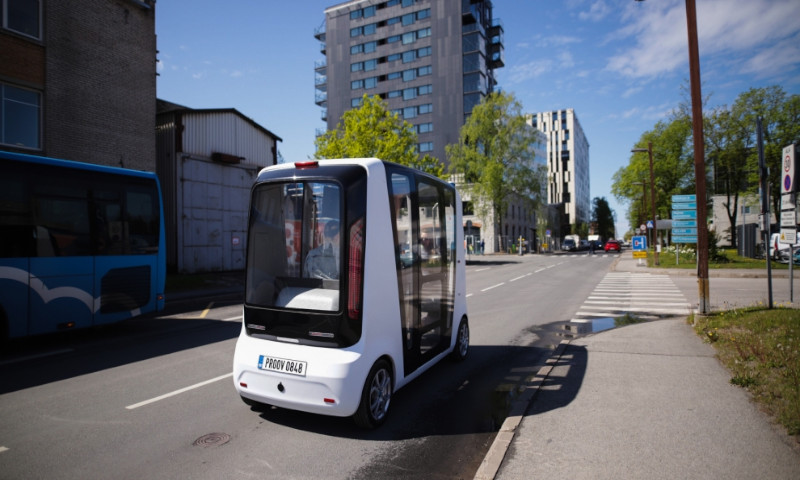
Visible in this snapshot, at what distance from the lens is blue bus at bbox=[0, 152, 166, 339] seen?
738cm

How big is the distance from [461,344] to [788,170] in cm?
765

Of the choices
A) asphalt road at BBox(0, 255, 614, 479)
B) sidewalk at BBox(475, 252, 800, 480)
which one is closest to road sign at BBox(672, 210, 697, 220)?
asphalt road at BBox(0, 255, 614, 479)

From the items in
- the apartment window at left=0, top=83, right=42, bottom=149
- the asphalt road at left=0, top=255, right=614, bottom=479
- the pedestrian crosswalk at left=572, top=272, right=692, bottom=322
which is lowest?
the pedestrian crosswalk at left=572, top=272, right=692, bottom=322

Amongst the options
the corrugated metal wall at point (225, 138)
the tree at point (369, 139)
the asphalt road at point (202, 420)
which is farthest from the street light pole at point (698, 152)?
the tree at point (369, 139)

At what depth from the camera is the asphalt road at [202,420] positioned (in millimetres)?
3674

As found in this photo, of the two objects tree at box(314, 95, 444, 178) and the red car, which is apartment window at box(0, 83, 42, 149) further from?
the red car

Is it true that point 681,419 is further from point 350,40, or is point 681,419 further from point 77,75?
point 350,40

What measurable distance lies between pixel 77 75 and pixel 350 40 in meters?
58.3

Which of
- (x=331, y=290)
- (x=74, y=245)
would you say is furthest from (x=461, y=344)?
(x=74, y=245)

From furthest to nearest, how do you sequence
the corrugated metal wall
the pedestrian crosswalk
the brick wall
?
the corrugated metal wall, the brick wall, the pedestrian crosswalk

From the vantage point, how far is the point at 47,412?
487cm

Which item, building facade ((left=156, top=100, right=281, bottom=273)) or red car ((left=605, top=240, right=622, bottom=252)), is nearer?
building facade ((left=156, top=100, right=281, bottom=273))

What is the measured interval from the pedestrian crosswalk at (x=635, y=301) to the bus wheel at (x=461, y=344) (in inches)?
188

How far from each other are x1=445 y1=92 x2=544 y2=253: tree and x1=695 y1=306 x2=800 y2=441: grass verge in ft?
134
